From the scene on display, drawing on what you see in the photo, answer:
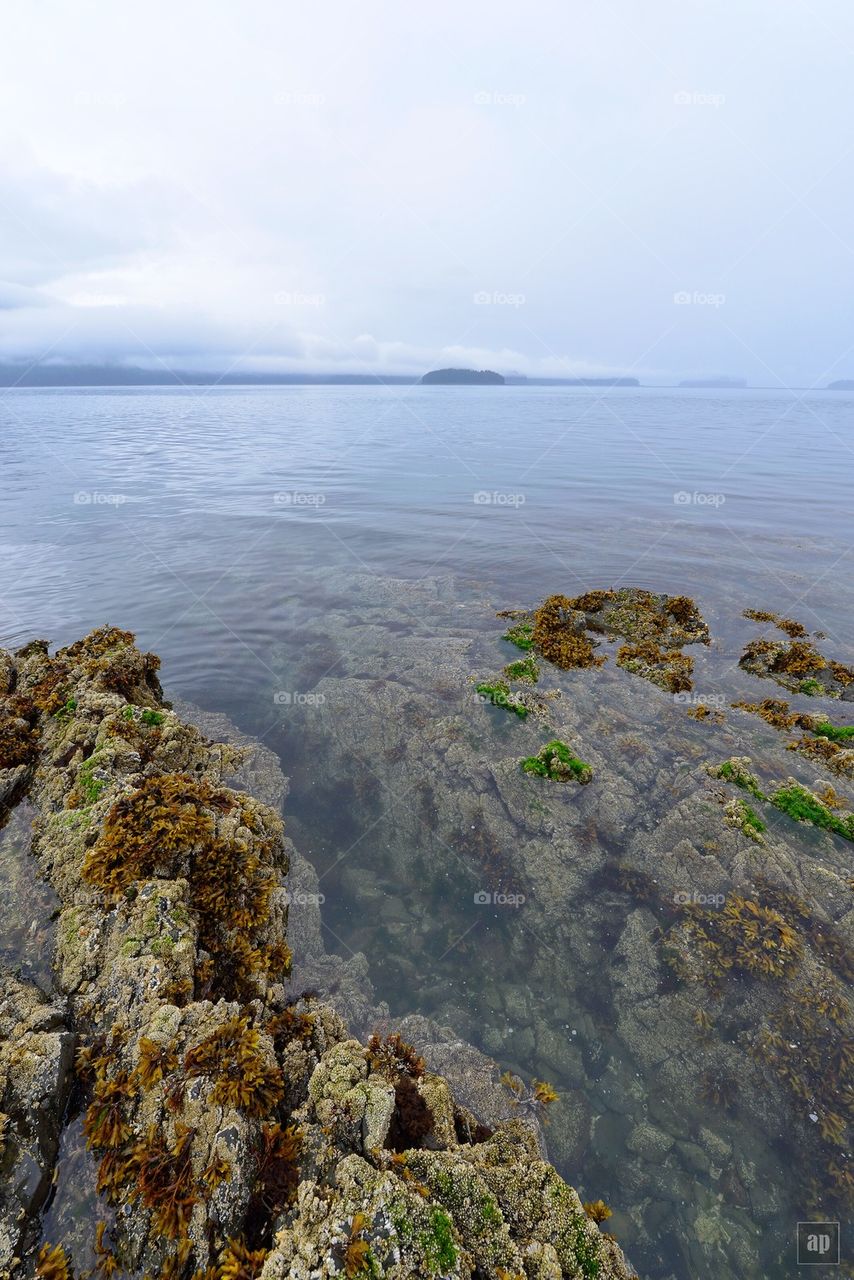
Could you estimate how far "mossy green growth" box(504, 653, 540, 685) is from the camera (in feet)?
47.0

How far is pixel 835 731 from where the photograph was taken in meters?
12.1

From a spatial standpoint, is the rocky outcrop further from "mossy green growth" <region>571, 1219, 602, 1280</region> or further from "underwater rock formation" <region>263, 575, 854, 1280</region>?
"mossy green growth" <region>571, 1219, 602, 1280</region>

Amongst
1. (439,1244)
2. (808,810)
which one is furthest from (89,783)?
(808,810)

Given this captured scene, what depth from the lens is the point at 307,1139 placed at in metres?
4.57

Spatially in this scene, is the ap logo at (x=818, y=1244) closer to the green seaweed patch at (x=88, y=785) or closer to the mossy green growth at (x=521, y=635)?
the green seaweed patch at (x=88, y=785)

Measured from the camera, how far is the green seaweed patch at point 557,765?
1091cm

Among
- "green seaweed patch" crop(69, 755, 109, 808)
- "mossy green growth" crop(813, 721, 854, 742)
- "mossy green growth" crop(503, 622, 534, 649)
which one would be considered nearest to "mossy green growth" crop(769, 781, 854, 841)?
"mossy green growth" crop(813, 721, 854, 742)

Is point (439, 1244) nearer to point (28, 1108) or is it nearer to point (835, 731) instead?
point (28, 1108)

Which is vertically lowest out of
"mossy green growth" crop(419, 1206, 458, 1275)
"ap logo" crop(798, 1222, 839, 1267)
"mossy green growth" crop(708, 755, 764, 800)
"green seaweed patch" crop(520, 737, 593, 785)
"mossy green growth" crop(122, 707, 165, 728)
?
"ap logo" crop(798, 1222, 839, 1267)

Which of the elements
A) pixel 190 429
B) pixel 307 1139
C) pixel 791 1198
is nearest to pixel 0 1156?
pixel 307 1139

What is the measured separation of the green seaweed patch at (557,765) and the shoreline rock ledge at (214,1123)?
5.60 meters

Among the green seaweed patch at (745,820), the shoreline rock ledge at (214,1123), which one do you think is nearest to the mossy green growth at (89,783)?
the shoreline rock ledge at (214,1123)

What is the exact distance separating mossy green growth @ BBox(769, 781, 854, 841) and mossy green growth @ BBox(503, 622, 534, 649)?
7406 millimetres

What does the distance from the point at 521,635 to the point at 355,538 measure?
43.1ft
